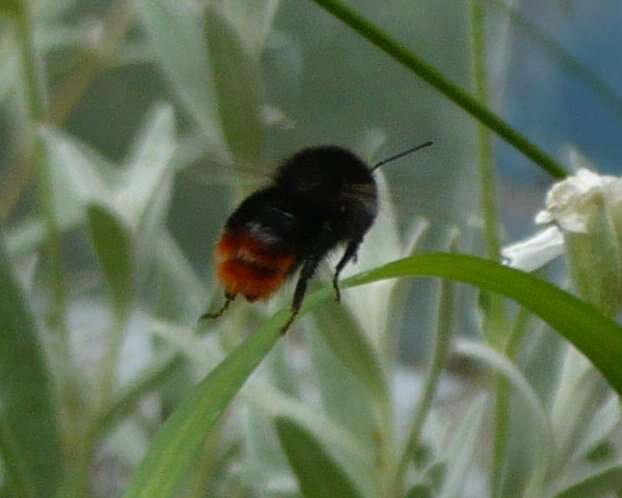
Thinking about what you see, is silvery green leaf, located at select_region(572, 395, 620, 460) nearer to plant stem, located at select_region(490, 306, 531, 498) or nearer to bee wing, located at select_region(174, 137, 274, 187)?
plant stem, located at select_region(490, 306, 531, 498)

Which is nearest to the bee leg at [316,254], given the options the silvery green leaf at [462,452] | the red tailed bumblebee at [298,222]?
the red tailed bumblebee at [298,222]

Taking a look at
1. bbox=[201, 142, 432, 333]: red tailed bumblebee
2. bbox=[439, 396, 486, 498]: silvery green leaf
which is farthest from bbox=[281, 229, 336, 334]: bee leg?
bbox=[439, 396, 486, 498]: silvery green leaf

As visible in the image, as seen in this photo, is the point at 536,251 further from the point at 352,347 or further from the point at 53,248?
the point at 53,248

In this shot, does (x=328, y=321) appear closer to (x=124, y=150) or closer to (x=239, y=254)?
(x=239, y=254)

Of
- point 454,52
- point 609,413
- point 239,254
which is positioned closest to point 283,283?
point 239,254

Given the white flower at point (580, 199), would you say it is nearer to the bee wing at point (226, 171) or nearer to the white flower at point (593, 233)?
the white flower at point (593, 233)
